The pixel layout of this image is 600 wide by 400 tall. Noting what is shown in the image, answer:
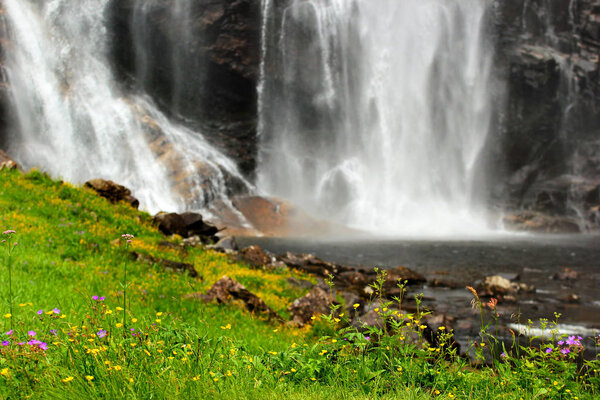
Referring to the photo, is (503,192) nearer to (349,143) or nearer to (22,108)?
(349,143)

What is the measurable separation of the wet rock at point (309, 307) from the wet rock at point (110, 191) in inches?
343

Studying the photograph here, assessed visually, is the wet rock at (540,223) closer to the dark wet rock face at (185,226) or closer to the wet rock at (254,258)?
the dark wet rock face at (185,226)

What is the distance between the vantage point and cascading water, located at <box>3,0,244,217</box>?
4509cm

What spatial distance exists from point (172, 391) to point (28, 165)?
47.3m

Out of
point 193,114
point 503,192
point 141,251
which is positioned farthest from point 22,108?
point 503,192

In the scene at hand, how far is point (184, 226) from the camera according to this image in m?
17.1

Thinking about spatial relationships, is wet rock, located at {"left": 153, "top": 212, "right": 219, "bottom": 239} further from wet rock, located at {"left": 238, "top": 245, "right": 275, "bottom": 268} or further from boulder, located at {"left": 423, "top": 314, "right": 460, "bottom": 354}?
boulder, located at {"left": 423, "top": 314, "right": 460, "bottom": 354}

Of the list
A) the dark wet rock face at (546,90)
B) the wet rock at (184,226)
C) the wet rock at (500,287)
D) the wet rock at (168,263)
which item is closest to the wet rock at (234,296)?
the wet rock at (168,263)

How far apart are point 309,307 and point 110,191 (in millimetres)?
9467

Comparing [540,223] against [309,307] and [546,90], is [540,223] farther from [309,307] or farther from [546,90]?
[309,307]

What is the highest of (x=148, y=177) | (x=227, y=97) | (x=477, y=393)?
(x=227, y=97)

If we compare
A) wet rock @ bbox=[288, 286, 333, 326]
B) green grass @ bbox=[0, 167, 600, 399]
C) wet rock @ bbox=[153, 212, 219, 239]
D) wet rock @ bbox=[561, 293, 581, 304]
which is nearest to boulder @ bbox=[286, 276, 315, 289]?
wet rock @ bbox=[288, 286, 333, 326]

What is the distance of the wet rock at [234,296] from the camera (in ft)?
26.8

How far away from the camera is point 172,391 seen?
3164mm
